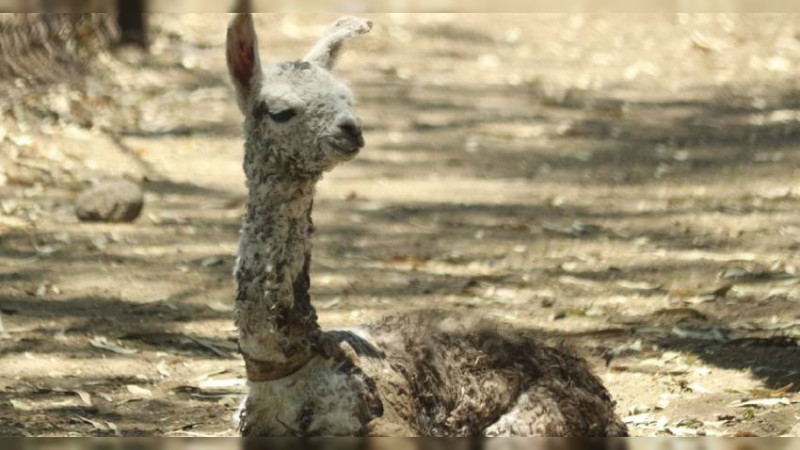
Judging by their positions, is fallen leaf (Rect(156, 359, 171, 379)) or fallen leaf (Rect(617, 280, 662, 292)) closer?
fallen leaf (Rect(156, 359, 171, 379))

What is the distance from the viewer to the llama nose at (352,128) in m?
3.94

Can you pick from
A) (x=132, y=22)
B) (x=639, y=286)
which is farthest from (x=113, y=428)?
(x=132, y=22)

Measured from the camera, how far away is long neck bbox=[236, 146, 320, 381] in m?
4.12

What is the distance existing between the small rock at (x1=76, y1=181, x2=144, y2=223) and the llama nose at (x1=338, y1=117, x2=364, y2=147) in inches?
169

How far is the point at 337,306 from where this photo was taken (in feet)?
22.3

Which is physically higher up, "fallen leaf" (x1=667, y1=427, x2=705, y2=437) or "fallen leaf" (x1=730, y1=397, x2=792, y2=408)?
"fallen leaf" (x1=730, y1=397, x2=792, y2=408)

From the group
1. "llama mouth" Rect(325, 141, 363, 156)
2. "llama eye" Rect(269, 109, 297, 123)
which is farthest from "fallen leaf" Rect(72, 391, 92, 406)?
"llama mouth" Rect(325, 141, 363, 156)

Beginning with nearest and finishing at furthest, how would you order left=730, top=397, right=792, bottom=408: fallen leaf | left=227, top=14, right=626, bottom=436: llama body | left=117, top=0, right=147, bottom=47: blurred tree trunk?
left=227, top=14, right=626, bottom=436: llama body
left=730, top=397, right=792, bottom=408: fallen leaf
left=117, top=0, right=147, bottom=47: blurred tree trunk

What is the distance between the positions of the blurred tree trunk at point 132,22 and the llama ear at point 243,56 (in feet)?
25.1

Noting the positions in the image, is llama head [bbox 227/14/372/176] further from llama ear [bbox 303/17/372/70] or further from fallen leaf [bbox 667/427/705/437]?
fallen leaf [bbox 667/427/705/437]

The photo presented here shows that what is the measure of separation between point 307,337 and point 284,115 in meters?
0.62

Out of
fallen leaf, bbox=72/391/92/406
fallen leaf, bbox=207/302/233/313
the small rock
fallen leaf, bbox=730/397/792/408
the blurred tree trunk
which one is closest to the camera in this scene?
fallen leaf, bbox=730/397/792/408

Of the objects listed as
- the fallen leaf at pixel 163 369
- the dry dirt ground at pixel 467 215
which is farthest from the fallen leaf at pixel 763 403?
the fallen leaf at pixel 163 369

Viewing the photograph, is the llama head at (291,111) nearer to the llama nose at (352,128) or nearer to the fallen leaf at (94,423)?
the llama nose at (352,128)
